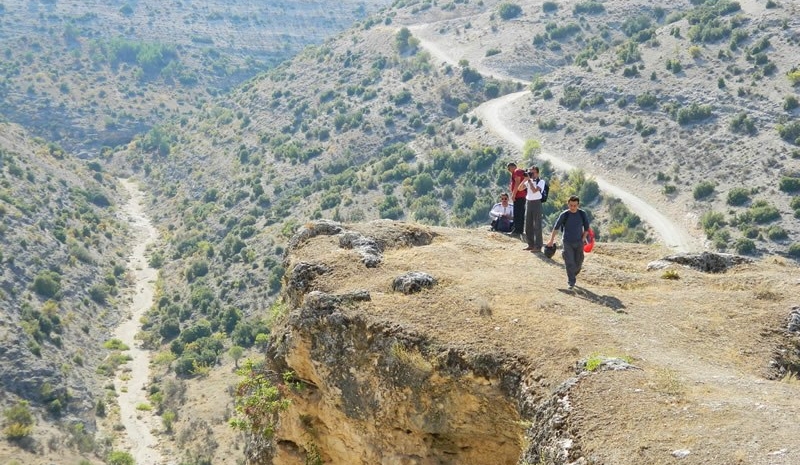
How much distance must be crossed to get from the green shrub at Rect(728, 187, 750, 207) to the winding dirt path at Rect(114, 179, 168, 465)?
3990cm

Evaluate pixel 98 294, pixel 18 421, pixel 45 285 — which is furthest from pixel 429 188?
pixel 18 421

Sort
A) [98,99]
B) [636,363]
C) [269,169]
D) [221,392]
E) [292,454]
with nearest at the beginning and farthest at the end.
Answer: [636,363] → [292,454] → [221,392] → [269,169] → [98,99]

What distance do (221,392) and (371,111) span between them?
47.1 meters

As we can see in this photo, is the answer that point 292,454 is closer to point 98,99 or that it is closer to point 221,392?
point 221,392

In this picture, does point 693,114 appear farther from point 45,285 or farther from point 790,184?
point 45,285

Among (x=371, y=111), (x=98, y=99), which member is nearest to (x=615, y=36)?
(x=371, y=111)

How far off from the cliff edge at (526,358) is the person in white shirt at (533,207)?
50 centimetres

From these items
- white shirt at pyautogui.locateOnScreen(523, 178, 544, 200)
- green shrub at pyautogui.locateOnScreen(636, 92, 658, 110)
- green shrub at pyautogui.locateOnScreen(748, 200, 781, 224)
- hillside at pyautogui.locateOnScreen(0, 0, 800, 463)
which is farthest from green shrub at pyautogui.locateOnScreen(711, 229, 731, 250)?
white shirt at pyautogui.locateOnScreen(523, 178, 544, 200)

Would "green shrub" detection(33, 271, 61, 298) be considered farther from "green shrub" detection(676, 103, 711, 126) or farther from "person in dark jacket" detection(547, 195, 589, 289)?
"person in dark jacket" detection(547, 195, 589, 289)

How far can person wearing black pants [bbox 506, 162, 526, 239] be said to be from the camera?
71.8ft

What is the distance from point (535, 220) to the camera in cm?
2064

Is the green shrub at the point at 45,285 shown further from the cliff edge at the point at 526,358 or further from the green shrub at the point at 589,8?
the green shrub at the point at 589,8

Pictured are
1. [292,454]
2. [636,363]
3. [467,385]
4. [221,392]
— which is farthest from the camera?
[221,392]

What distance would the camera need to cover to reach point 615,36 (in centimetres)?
9856
